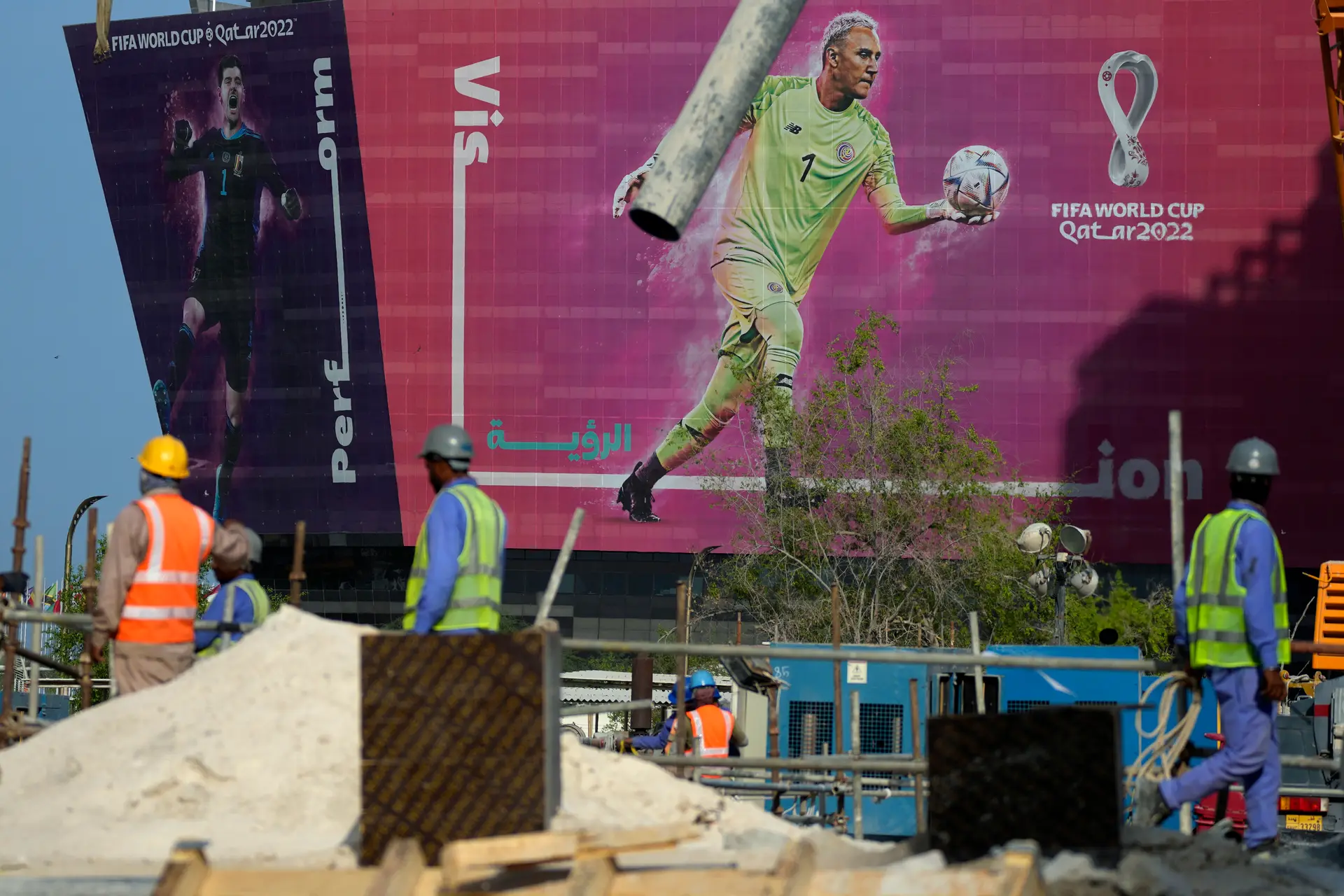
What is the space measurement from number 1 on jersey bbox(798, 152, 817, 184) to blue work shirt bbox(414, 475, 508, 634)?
54631 millimetres

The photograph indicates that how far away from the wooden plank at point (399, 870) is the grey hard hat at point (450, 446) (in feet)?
7.87

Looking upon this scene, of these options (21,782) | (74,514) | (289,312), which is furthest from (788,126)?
(21,782)

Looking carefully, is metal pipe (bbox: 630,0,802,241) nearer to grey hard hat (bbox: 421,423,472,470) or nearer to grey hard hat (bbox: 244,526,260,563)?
grey hard hat (bbox: 421,423,472,470)

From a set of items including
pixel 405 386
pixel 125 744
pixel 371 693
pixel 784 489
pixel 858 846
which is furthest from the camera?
pixel 405 386

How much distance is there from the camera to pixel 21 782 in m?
8.74

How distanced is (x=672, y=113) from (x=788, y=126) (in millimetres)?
4190

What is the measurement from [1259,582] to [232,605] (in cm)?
618

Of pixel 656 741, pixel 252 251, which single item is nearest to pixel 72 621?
pixel 656 741

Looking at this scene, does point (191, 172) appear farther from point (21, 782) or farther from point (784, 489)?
point (21, 782)

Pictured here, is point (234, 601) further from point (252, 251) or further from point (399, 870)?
point (252, 251)

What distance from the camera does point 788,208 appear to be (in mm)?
61594

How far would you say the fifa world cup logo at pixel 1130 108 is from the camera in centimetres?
6169

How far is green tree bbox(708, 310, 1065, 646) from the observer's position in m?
46.2

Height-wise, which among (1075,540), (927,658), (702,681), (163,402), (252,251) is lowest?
(702,681)
